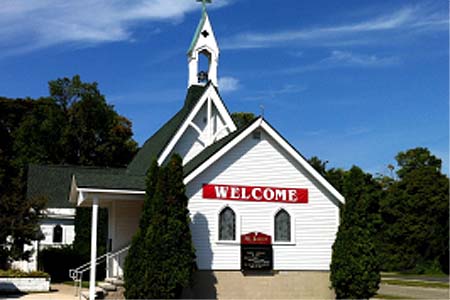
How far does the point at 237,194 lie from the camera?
2036cm

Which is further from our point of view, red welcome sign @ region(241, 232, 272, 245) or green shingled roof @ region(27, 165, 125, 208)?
green shingled roof @ region(27, 165, 125, 208)

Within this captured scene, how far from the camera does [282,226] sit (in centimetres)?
2095

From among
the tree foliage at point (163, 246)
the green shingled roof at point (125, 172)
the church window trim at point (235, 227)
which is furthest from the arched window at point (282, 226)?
the tree foliage at point (163, 246)

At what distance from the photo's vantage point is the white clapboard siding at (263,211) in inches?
780

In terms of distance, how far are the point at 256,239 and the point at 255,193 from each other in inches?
63.3

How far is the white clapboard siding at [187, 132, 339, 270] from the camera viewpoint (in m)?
19.8

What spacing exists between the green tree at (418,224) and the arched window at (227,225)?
3785cm

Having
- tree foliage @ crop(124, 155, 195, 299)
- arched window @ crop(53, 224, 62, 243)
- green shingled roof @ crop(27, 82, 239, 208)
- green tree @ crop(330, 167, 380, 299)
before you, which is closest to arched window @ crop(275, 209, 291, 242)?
green tree @ crop(330, 167, 380, 299)

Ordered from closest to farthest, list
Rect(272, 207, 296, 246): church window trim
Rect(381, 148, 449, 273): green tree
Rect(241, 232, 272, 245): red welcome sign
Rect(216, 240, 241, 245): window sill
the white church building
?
the white church building
Rect(216, 240, 241, 245): window sill
Rect(241, 232, 272, 245): red welcome sign
Rect(272, 207, 296, 246): church window trim
Rect(381, 148, 449, 273): green tree

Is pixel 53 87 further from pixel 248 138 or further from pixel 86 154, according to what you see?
pixel 248 138

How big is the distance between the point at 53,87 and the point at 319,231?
42.5 meters

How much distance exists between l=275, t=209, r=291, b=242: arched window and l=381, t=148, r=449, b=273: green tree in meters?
36.2

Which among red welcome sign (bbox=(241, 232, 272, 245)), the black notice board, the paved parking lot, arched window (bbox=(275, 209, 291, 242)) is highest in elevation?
arched window (bbox=(275, 209, 291, 242))

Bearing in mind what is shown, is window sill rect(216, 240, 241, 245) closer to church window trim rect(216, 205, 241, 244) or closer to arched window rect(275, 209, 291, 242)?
church window trim rect(216, 205, 241, 244)
